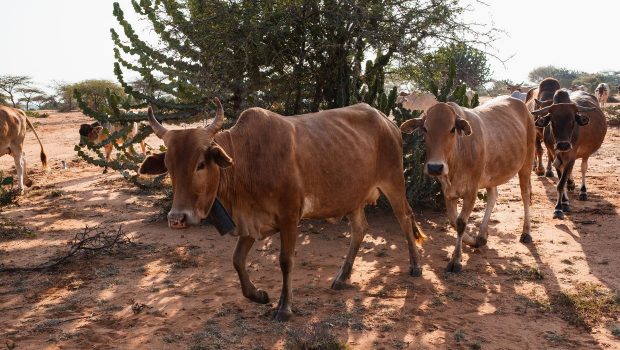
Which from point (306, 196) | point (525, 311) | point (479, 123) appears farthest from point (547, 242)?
point (306, 196)

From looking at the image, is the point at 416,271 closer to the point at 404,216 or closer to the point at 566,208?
the point at 404,216

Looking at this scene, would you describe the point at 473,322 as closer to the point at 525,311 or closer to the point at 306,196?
the point at 525,311

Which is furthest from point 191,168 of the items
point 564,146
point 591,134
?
point 591,134

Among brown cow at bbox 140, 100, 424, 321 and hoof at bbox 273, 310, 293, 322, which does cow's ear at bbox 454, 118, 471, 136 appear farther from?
hoof at bbox 273, 310, 293, 322

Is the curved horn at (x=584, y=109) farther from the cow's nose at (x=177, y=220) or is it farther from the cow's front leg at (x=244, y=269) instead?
the cow's nose at (x=177, y=220)

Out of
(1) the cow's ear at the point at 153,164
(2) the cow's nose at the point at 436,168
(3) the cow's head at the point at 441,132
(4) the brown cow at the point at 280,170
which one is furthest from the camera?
(3) the cow's head at the point at 441,132

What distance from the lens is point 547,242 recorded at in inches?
292

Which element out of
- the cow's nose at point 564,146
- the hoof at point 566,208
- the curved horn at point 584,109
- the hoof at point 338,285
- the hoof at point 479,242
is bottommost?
the hoof at point 566,208

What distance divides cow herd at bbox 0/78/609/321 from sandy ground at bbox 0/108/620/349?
1.13 feet

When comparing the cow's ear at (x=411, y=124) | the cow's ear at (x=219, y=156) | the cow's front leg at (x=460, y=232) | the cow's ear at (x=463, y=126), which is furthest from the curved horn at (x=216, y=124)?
the cow's front leg at (x=460, y=232)

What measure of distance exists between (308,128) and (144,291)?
230cm

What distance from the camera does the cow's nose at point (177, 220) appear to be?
4176mm

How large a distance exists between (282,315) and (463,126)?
2665mm

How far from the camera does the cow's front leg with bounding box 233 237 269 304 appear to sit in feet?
16.8
